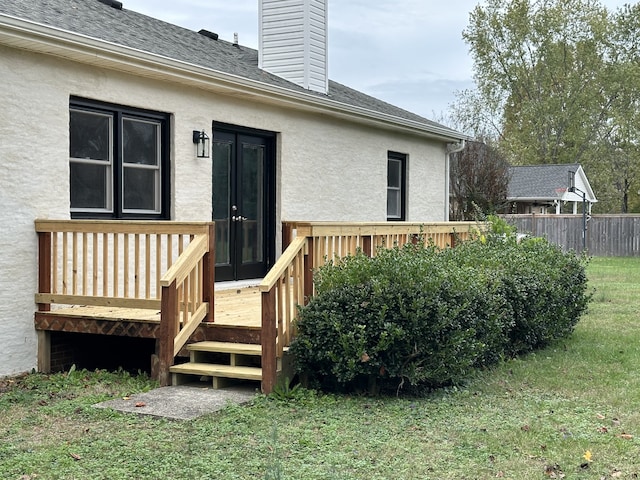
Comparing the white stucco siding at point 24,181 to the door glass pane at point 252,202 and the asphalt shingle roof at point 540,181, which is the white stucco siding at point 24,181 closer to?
the door glass pane at point 252,202

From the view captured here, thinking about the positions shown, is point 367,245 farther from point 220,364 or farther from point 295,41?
point 295,41

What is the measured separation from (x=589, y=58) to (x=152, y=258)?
117 ft

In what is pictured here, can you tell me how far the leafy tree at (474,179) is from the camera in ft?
85.4

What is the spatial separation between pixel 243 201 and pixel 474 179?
16.6 metres

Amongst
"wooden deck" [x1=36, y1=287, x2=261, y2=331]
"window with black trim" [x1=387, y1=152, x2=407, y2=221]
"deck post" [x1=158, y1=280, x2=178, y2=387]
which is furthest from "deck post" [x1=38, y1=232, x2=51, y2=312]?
"window with black trim" [x1=387, y1=152, x2=407, y2=221]

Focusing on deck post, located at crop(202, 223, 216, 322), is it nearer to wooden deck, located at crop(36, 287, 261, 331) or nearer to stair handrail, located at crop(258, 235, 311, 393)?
wooden deck, located at crop(36, 287, 261, 331)

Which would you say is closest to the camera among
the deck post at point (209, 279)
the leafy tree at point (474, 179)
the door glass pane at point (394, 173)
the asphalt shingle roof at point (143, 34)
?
the deck post at point (209, 279)

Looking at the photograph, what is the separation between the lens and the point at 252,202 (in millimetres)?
10930

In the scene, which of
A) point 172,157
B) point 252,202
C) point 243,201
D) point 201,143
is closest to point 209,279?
point 172,157

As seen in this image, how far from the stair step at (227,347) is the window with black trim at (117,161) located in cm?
217

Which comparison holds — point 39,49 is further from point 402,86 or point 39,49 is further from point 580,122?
point 402,86

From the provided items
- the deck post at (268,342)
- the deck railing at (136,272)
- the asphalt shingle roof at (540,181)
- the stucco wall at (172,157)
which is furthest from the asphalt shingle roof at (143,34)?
the asphalt shingle roof at (540,181)

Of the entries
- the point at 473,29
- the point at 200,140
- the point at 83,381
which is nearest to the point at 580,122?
the point at 473,29

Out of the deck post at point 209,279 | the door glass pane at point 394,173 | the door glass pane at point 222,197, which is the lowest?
the deck post at point 209,279
